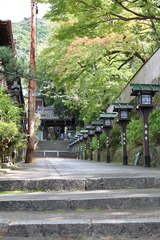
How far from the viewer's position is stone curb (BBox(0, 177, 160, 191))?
5.85 meters

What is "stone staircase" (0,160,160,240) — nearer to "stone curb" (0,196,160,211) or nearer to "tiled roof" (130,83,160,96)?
"stone curb" (0,196,160,211)

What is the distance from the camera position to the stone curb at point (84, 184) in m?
5.85

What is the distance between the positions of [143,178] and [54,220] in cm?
232

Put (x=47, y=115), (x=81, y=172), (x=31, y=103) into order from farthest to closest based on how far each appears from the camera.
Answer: (x=47, y=115) → (x=31, y=103) → (x=81, y=172)

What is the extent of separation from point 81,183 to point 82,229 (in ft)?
6.56

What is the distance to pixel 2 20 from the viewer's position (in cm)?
1368

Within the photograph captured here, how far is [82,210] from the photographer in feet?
15.2

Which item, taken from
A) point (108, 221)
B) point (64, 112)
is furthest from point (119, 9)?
point (64, 112)

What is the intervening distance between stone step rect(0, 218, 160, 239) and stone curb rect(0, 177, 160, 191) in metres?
1.93

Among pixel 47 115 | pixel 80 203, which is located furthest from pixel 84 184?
pixel 47 115

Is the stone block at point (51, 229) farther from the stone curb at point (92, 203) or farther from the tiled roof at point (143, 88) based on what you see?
the tiled roof at point (143, 88)

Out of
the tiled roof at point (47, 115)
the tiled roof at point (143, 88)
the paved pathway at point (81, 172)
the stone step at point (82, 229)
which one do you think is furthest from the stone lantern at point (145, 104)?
the tiled roof at point (47, 115)

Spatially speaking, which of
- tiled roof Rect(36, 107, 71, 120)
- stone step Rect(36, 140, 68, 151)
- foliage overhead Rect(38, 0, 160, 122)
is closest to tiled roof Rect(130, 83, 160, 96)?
foliage overhead Rect(38, 0, 160, 122)

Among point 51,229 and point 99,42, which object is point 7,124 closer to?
point 51,229
